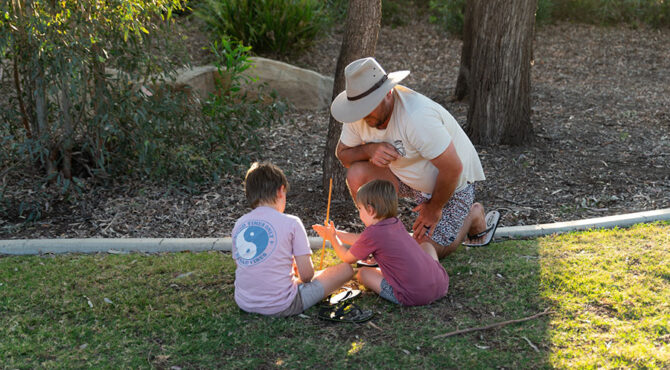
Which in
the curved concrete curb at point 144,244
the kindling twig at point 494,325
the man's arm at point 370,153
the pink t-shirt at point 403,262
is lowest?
the curved concrete curb at point 144,244

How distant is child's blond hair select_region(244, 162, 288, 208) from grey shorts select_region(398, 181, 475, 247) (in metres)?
1.04

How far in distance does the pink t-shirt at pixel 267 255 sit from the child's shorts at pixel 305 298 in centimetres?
3

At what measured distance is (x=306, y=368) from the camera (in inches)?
110

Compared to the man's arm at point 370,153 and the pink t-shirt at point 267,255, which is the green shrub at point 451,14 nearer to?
the man's arm at point 370,153

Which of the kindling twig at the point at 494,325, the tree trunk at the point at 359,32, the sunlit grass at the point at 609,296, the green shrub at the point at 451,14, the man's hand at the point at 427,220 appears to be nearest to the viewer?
the sunlit grass at the point at 609,296

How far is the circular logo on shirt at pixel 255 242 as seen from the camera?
3.15 m

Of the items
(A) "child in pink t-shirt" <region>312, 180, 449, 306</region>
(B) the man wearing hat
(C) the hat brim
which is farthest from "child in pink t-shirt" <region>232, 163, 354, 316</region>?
(B) the man wearing hat

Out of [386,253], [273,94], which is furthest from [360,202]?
[273,94]

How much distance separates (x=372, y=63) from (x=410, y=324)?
136 cm

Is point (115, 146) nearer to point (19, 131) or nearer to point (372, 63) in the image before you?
point (19, 131)

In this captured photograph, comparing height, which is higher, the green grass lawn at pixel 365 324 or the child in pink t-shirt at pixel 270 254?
the child in pink t-shirt at pixel 270 254

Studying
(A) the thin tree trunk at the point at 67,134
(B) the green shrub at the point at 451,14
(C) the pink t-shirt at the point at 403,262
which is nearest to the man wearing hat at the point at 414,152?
(C) the pink t-shirt at the point at 403,262

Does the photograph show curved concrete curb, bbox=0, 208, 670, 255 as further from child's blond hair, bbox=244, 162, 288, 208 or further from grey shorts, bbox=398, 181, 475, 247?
child's blond hair, bbox=244, 162, 288, 208

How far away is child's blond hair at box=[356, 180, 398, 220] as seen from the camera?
129 inches
